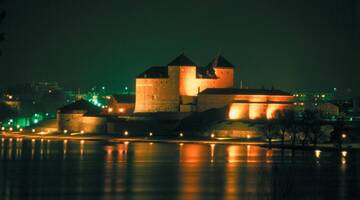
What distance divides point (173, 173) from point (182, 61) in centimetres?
3858

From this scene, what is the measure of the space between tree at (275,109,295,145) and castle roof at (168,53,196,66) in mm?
8214

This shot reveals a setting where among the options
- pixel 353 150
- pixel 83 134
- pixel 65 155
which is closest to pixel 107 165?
pixel 65 155

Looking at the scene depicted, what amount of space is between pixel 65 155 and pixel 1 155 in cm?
355

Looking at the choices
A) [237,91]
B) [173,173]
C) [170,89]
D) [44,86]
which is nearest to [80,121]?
[170,89]

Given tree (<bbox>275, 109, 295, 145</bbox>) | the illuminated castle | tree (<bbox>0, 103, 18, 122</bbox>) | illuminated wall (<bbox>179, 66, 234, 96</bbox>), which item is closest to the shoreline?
tree (<bbox>275, 109, 295, 145</bbox>)

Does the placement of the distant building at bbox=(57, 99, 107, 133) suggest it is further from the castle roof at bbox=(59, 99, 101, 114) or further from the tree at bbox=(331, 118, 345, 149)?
the tree at bbox=(331, 118, 345, 149)

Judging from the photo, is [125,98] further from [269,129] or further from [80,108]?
[269,129]

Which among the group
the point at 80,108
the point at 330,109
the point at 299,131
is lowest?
the point at 299,131

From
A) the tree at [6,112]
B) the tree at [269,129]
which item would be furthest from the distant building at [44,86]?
the tree at [269,129]

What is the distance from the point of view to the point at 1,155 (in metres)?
56.9

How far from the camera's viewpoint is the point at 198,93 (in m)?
84.3

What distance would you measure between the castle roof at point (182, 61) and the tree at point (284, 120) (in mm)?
8214

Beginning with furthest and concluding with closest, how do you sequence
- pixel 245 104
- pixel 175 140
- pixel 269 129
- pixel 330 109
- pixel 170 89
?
pixel 330 109 → pixel 170 89 → pixel 245 104 → pixel 175 140 → pixel 269 129

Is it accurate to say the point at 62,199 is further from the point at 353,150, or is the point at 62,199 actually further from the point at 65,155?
the point at 353,150
